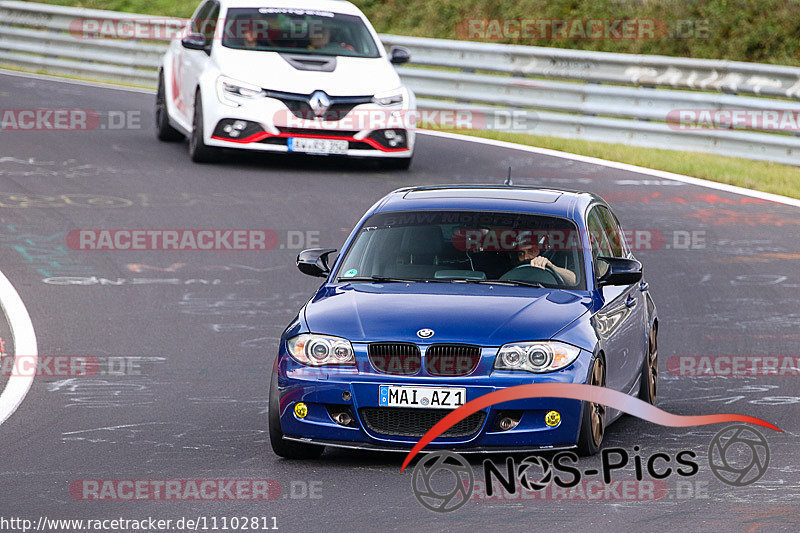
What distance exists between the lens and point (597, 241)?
368 inches

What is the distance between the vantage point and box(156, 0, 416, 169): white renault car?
1716cm

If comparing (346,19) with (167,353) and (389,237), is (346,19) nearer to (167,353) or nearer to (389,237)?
(167,353)

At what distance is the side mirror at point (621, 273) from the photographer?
8.77m

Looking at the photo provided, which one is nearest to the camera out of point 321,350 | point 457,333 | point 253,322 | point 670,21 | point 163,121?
point 457,333

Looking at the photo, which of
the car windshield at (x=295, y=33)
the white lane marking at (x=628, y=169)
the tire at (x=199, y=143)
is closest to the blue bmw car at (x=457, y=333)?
the white lane marking at (x=628, y=169)

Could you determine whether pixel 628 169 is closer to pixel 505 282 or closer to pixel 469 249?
pixel 469 249

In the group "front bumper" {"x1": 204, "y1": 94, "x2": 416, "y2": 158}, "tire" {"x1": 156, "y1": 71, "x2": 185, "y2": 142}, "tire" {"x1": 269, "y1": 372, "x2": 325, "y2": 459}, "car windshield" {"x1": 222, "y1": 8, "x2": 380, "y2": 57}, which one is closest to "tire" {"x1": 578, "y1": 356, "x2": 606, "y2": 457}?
"tire" {"x1": 269, "y1": 372, "x2": 325, "y2": 459}

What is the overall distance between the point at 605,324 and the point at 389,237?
1.46m

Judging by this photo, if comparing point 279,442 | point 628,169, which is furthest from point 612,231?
point 628,169

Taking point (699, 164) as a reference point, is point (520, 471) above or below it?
above

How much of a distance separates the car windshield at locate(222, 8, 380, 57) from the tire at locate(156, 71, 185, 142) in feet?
6.03

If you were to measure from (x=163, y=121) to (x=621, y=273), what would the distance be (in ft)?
39.4

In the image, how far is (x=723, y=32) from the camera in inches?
1025

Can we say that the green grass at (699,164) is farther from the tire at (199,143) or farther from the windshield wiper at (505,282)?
the windshield wiper at (505,282)
